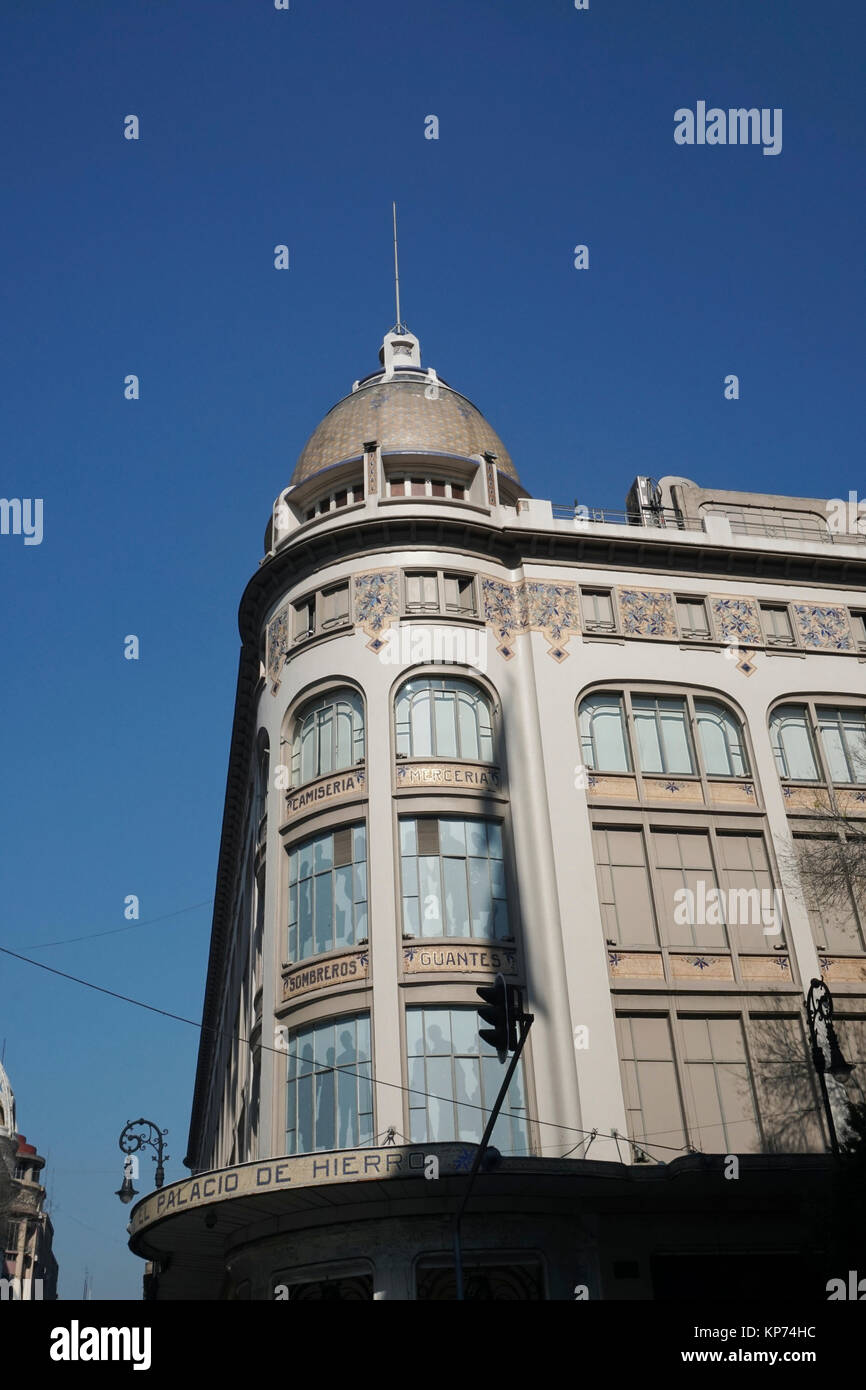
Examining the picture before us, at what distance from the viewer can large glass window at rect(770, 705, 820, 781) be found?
3125 centimetres

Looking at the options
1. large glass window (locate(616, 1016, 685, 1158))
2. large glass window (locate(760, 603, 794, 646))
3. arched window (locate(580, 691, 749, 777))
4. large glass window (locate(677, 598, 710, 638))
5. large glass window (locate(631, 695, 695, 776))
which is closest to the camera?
large glass window (locate(616, 1016, 685, 1158))

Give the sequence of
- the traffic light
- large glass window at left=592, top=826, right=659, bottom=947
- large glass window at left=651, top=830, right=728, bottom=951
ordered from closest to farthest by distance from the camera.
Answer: the traffic light → large glass window at left=592, top=826, right=659, bottom=947 → large glass window at left=651, top=830, right=728, bottom=951

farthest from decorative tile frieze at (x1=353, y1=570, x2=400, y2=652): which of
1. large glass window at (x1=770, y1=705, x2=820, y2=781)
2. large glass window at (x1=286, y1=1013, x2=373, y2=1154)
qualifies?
A: large glass window at (x1=770, y1=705, x2=820, y2=781)

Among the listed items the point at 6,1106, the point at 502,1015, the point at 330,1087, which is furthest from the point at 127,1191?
the point at 6,1106

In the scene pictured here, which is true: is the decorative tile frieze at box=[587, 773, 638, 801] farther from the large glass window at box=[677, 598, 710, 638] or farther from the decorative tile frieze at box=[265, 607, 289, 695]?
the decorative tile frieze at box=[265, 607, 289, 695]

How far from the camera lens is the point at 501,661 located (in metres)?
30.8

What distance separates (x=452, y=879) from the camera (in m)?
27.3

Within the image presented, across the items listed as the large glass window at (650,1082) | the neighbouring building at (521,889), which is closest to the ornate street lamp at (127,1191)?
the neighbouring building at (521,889)

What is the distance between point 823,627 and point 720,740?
17.4 ft

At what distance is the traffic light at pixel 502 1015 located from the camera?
13.8 m

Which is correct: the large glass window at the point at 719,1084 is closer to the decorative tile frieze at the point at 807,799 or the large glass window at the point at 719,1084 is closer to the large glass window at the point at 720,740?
the decorative tile frieze at the point at 807,799

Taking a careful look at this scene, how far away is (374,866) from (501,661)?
6924mm

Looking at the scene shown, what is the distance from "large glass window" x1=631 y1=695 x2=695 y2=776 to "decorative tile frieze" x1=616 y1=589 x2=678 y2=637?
1.95 meters
